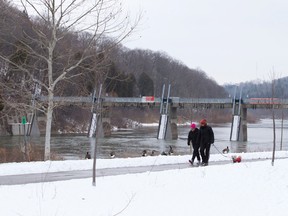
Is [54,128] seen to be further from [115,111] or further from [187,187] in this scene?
[187,187]

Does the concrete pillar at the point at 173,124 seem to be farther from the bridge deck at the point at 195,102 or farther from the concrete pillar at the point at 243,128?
the concrete pillar at the point at 243,128

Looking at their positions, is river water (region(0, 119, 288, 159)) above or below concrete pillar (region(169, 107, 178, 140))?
below

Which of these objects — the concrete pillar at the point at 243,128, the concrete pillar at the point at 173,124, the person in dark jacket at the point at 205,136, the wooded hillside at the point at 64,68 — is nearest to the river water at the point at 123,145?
the concrete pillar at the point at 243,128

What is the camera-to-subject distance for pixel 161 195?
10664 millimetres

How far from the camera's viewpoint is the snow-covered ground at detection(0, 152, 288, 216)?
9.28 meters

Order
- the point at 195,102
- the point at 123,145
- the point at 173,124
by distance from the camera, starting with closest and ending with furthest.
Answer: the point at 123,145
the point at 173,124
the point at 195,102

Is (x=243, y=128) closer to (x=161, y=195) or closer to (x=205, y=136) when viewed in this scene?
(x=205, y=136)

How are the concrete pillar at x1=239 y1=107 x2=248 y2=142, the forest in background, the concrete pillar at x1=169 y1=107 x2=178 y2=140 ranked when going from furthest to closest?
the concrete pillar at x1=169 y1=107 x2=178 y2=140, the concrete pillar at x1=239 y1=107 x2=248 y2=142, the forest in background

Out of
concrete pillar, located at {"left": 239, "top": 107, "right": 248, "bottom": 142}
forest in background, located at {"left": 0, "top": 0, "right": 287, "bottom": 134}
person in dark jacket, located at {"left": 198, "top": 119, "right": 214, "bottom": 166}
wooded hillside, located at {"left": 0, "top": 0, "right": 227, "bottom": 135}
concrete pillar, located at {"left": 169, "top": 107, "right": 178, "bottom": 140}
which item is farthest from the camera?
concrete pillar, located at {"left": 169, "top": 107, "right": 178, "bottom": 140}

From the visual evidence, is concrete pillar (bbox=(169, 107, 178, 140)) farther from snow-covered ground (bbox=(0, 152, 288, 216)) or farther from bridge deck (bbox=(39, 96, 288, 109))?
snow-covered ground (bbox=(0, 152, 288, 216))

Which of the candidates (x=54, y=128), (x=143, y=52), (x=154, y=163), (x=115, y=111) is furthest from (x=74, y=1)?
(x=143, y=52)

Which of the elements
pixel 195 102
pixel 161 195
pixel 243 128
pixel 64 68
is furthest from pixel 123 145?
pixel 161 195

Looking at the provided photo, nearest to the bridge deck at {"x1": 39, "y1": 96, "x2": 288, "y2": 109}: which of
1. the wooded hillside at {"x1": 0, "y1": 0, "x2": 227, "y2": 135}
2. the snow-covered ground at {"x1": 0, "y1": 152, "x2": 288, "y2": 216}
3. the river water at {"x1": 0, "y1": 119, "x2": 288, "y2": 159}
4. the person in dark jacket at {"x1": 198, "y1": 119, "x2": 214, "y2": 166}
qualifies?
the wooded hillside at {"x1": 0, "y1": 0, "x2": 227, "y2": 135}

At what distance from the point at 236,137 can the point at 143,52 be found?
423 ft
